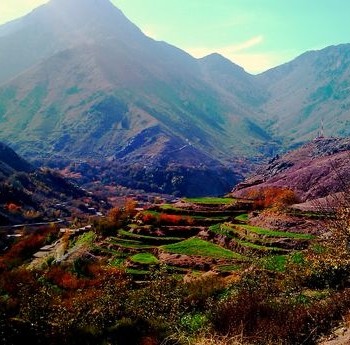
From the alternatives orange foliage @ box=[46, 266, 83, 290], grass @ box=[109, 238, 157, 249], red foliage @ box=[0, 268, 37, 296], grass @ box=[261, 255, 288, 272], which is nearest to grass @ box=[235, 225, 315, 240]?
grass @ box=[261, 255, 288, 272]

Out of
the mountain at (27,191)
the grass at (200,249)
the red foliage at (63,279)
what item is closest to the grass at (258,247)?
the grass at (200,249)

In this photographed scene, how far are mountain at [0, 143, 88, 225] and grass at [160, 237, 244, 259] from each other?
7725cm

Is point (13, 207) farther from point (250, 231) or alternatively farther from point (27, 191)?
point (250, 231)

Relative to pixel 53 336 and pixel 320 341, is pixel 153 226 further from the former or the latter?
pixel 320 341

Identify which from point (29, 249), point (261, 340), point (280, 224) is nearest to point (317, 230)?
point (280, 224)

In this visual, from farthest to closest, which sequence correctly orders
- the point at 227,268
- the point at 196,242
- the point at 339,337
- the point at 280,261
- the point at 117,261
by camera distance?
1. the point at 196,242
2. the point at 117,261
3. the point at 227,268
4. the point at 280,261
5. the point at 339,337

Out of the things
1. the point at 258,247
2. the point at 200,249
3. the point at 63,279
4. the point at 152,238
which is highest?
the point at 258,247

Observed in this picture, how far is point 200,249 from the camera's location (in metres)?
32.1

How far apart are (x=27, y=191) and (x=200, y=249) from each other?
12314 cm

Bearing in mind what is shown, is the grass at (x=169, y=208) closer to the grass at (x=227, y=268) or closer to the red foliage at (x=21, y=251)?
the red foliage at (x=21, y=251)

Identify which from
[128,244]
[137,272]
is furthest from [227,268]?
[128,244]

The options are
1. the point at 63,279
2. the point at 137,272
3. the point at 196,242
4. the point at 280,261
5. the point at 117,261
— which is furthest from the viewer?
the point at 196,242

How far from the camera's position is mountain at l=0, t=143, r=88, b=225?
117 metres

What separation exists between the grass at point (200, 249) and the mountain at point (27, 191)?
77.2 meters
